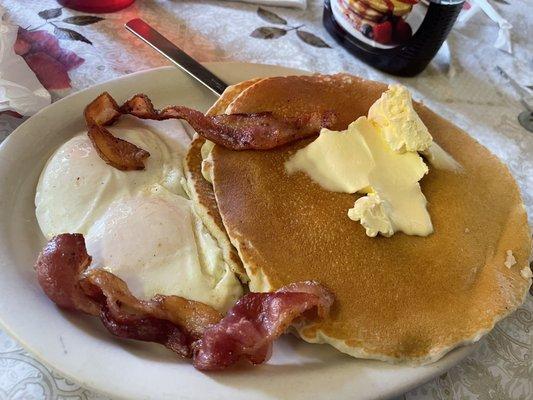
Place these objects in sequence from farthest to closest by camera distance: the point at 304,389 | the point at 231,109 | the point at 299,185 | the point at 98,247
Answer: the point at 231,109 → the point at 299,185 → the point at 98,247 → the point at 304,389

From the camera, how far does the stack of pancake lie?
1.02 meters

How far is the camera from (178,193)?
125cm

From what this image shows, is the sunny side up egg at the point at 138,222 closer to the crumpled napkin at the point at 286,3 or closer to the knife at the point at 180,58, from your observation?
the knife at the point at 180,58

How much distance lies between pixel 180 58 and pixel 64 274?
808 mm

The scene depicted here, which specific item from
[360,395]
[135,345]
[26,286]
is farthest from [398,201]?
[26,286]

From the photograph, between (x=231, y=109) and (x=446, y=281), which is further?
(x=231, y=109)

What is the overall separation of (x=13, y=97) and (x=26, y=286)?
55 cm

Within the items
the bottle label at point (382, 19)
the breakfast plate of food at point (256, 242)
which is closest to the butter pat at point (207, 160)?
the breakfast plate of food at point (256, 242)

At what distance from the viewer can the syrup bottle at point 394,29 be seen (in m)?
1.68

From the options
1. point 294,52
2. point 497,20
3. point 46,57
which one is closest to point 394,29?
point 294,52

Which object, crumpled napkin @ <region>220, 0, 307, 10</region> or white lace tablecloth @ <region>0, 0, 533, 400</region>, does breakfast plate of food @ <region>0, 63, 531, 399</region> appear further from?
crumpled napkin @ <region>220, 0, 307, 10</region>

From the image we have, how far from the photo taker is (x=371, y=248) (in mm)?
1118

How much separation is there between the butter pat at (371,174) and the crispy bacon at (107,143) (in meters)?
0.35

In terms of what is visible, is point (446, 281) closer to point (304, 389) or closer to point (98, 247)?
point (304, 389)
